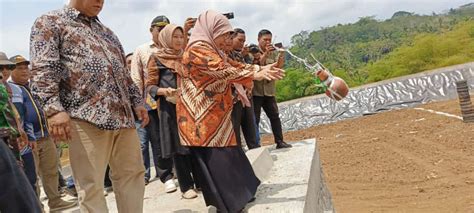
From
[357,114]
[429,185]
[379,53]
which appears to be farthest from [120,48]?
[379,53]

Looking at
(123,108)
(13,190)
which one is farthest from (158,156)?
(13,190)

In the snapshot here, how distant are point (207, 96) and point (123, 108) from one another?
1.87 ft

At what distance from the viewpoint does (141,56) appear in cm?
425

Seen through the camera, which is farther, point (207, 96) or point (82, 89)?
point (207, 96)

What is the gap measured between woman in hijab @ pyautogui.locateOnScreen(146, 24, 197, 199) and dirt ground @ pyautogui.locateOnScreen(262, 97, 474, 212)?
2.69 metres

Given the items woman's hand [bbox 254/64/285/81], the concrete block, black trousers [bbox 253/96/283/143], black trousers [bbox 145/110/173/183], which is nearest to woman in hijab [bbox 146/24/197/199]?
black trousers [bbox 145/110/173/183]

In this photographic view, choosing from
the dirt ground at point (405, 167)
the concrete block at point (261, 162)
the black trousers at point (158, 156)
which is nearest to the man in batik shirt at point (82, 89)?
the black trousers at point (158, 156)

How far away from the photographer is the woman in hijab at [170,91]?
364cm

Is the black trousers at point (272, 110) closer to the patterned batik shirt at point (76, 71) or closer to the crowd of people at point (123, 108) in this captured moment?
the crowd of people at point (123, 108)

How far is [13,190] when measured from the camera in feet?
4.82

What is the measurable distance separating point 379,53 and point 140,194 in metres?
56.6

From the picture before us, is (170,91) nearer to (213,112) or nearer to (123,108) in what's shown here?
(213,112)

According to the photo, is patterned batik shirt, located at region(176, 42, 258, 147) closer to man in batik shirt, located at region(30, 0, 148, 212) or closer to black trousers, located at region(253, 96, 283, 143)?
man in batik shirt, located at region(30, 0, 148, 212)

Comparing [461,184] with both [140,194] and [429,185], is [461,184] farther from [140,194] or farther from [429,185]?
[140,194]
